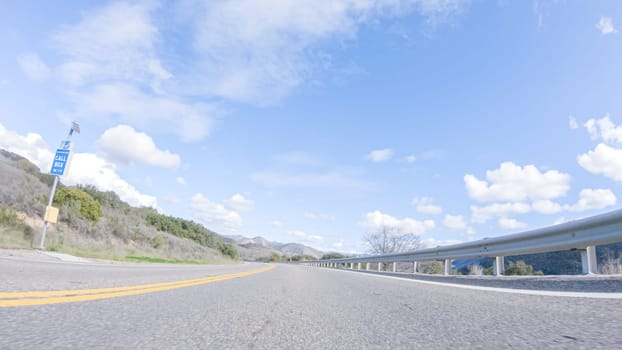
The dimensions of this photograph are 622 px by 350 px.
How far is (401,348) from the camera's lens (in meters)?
1.92

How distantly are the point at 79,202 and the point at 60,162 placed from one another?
9.64 m

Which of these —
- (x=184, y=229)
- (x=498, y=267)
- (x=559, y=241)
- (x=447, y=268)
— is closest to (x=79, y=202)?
(x=447, y=268)

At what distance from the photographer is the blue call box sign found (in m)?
13.0

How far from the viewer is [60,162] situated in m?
13.2

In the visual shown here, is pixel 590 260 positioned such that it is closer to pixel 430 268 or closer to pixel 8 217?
pixel 430 268

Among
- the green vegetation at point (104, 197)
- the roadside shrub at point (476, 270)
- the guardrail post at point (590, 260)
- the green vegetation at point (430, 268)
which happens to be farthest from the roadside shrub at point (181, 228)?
the guardrail post at point (590, 260)

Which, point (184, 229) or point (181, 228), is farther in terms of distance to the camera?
point (184, 229)

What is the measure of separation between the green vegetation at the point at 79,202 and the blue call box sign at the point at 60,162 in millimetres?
8602

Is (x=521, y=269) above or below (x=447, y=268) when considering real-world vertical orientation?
above

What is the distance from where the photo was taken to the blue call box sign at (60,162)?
42.8ft

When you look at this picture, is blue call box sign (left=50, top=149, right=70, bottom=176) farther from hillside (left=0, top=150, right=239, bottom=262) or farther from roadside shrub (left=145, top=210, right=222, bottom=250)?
roadside shrub (left=145, top=210, right=222, bottom=250)

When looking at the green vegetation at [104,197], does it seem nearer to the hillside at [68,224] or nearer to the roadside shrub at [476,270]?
the hillside at [68,224]

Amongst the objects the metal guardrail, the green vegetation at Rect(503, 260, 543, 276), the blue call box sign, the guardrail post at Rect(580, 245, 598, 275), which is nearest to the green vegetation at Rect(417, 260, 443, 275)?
the green vegetation at Rect(503, 260, 543, 276)

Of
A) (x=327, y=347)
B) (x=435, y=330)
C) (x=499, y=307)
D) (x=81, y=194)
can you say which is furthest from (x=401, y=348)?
(x=81, y=194)
